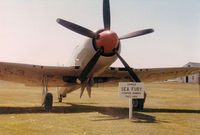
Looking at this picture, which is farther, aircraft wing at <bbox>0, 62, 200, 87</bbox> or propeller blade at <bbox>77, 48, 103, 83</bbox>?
aircraft wing at <bbox>0, 62, 200, 87</bbox>

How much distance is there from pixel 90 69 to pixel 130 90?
2.77 m

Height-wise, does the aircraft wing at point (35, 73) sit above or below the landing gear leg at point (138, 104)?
above

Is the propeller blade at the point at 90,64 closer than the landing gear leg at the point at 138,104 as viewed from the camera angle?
Yes

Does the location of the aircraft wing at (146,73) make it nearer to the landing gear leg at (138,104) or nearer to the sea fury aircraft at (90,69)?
the sea fury aircraft at (90,69)

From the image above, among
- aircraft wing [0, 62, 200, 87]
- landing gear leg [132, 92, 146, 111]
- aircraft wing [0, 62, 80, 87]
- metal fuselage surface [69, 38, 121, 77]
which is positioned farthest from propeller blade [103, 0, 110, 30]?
landing gear leg [132, 92, 146, 111]

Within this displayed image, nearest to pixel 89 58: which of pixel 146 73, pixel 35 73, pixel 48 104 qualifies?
pixel 48 104

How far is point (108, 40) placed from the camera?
1217 cm

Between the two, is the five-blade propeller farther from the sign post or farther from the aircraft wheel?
the aircraft wheel

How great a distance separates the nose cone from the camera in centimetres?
1217

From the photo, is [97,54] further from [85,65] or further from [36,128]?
[36,128]

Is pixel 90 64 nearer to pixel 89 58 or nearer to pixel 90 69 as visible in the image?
pixel 90 69

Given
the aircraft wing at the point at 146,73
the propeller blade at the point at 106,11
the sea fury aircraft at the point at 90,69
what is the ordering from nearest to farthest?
the sea fury aircraft at the point at 90,69
the propeller blade at the point at 106,11
the aircraft wing at the point at 146,73

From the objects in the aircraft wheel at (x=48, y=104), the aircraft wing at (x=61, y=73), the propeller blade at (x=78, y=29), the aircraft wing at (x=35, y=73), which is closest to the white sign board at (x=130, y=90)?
the propeller blade at (x=78, y=29)

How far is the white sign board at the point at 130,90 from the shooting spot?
1166 cm
